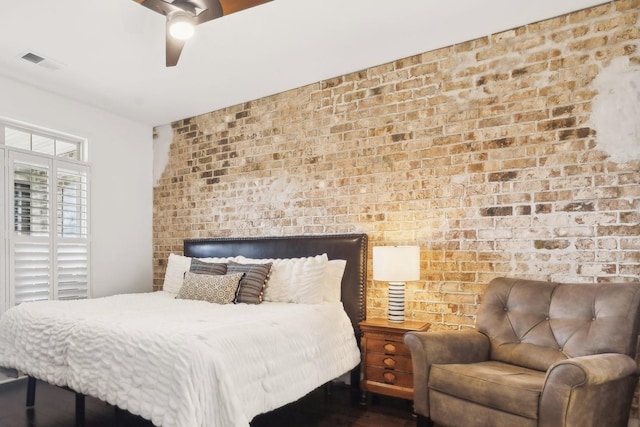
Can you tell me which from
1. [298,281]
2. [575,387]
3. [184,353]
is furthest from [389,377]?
[184,353]

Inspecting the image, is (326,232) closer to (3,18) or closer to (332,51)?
(332,51)

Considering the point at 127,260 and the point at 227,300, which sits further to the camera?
the point at 127,260

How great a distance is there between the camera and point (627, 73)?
2703mm

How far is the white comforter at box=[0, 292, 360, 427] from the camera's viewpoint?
1989 mm

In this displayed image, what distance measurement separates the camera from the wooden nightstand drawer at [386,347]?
121 inches

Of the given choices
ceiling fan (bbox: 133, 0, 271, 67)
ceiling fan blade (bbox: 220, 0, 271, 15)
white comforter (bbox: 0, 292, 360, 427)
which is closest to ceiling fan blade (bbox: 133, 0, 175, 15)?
ceiling fan (bbox: 133, 0, 271, 67)

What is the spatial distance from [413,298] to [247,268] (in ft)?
4.50

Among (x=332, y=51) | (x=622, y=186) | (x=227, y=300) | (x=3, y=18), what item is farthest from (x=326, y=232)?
(x=3, y=18)

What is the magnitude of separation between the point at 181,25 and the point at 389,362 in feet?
8.41

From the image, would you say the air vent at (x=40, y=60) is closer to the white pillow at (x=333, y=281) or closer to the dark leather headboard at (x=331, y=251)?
the dark leather headboard at (x=331, y=251)

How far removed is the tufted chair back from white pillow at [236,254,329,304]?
120cm

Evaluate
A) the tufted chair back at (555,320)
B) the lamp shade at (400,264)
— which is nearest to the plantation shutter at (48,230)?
the lamp shade at (400,264)

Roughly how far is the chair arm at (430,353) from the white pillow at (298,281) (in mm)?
916

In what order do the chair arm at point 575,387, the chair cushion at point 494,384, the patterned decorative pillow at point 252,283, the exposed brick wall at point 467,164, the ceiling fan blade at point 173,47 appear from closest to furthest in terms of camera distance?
the chair arm at point 575,387 → the chair cushion at point 494,384 → the ceiling fan blade at point 173,47 → the exposed brick wall at point 467,164 → the patterned decorative pillow at point 252,283
